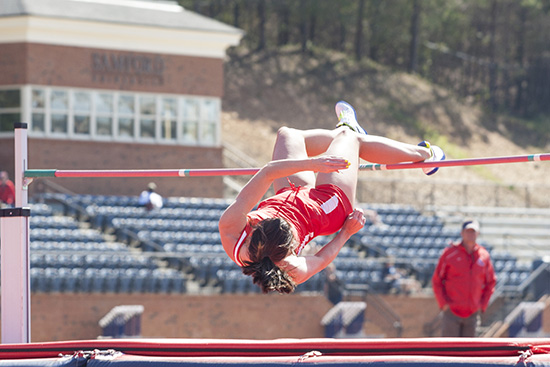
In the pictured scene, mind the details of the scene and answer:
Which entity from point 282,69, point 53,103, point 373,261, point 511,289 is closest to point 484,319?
point 511,289

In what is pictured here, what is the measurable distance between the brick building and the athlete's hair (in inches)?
568

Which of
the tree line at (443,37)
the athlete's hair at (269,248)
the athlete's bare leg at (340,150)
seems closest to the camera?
the athlete's hair at (269,248)

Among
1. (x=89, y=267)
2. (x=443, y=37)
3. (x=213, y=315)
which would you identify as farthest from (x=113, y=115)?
(x=443, y=37)

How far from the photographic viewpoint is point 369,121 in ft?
105

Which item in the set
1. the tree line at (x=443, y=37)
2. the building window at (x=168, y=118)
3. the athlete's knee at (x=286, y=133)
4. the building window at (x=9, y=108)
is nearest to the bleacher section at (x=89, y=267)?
the building window at (x=9, y=108)

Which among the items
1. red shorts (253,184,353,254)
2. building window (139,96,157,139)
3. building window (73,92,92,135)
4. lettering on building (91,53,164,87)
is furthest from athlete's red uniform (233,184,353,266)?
building window (139,96,157,139)

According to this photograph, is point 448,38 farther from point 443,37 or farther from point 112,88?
point 112,88

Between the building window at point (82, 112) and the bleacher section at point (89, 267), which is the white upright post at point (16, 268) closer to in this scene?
the bleacher section at point (89, 267)

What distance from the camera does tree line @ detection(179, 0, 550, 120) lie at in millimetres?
35219

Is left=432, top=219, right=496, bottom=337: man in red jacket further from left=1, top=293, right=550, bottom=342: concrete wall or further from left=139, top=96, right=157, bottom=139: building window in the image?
left=139, top=96, right=157, bottom=139: building window

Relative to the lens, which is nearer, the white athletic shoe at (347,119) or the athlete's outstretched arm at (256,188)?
the athlete's outstretched arm at (256,188)

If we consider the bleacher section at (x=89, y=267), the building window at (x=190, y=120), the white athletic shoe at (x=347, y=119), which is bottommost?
the bleacher section at (x=89, y=267)

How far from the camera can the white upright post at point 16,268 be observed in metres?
5.38

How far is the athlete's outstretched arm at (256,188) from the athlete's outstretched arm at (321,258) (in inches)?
14.1
